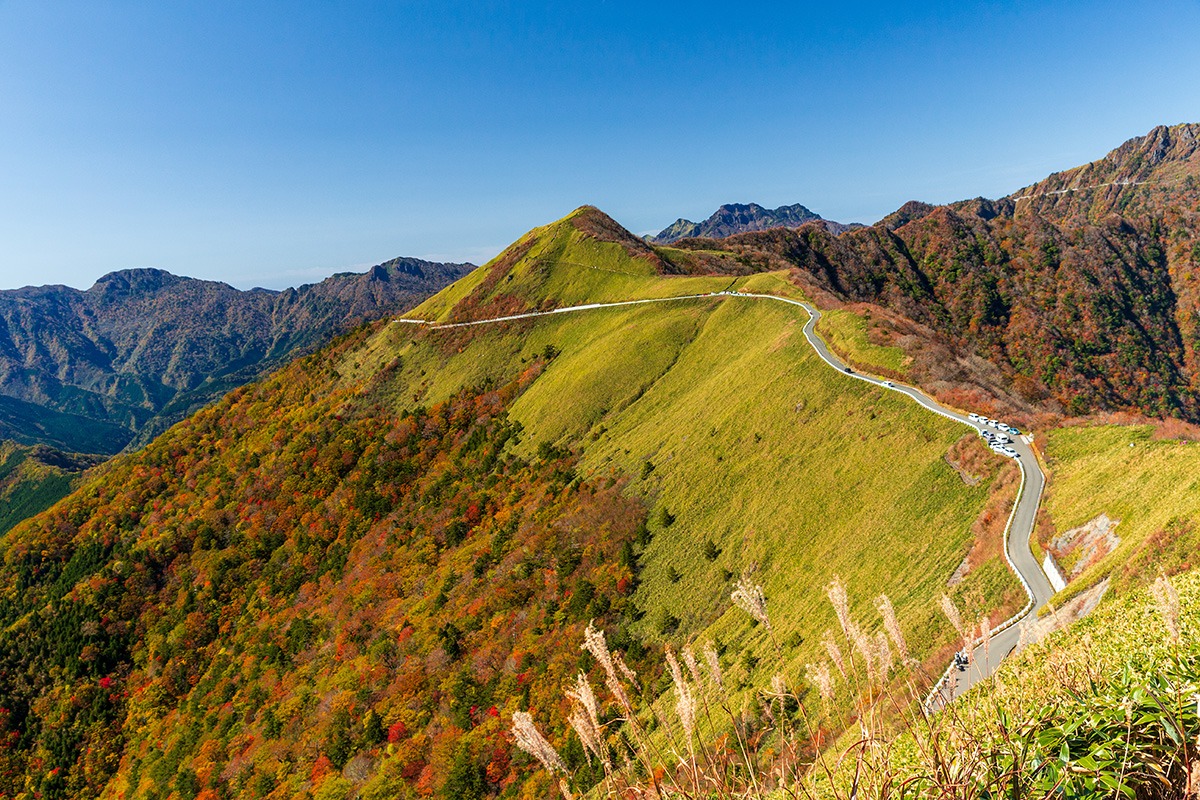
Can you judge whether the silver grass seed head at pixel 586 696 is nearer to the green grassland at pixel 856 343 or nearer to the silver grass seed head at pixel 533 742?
the silver grass seed head at pixel 533 742

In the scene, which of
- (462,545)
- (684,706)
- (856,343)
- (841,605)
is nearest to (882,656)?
(841,605)

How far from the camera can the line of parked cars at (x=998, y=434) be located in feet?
126

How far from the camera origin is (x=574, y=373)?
94562 millimetres

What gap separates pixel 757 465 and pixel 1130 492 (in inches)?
1091

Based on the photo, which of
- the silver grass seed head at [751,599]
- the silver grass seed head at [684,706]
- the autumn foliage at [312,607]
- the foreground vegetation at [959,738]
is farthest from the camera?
the autumn foliage at [312,607]

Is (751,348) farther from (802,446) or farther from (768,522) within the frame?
(768,522)

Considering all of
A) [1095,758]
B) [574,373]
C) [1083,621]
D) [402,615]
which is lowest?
[402,615]

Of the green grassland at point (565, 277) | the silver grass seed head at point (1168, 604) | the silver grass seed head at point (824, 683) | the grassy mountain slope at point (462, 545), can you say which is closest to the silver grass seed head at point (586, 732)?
the silver grass seed head at point (824, 683)

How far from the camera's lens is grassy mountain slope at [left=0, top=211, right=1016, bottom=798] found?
141 feet

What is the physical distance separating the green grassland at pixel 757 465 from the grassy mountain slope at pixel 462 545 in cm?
27

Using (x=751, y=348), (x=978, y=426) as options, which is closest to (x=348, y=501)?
(x=751, y=348)

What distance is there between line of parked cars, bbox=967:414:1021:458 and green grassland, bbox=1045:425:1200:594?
2.09 metres

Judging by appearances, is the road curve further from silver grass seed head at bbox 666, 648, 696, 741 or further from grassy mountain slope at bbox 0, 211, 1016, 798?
silver grass seed head at bbox 666, 648, 696, 741

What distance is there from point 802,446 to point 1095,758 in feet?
162
